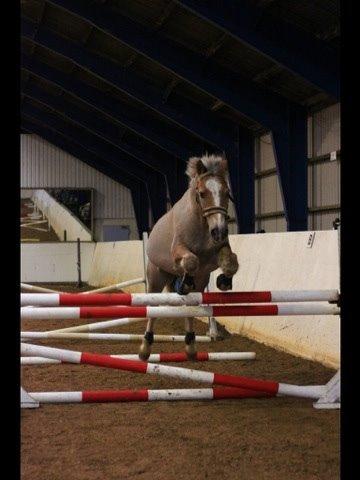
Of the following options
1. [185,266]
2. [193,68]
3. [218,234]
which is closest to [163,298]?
[185,266]

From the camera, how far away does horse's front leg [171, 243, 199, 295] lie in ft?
15.4

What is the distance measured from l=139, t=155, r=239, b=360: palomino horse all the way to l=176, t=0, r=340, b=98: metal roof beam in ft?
19.6

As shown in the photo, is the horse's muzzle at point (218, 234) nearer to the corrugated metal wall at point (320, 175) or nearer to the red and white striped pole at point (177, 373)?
the red and white striped pole at point (177, 373)

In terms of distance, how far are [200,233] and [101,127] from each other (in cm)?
1841

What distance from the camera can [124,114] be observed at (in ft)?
66.6

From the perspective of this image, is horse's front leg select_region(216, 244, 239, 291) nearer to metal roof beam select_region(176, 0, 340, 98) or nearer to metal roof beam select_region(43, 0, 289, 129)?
metal roof beam select_region(176, 0, 340, 98)

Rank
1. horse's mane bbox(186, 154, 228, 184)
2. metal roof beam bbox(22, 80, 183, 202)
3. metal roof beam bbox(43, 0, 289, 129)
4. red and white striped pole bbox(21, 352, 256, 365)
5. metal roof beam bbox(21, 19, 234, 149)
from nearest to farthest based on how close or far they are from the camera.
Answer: horse's mane bbox(186, 154, 228, 184) → red and white striped pole bbox(21, 352, 256, 365) → metal roof beam bbox(43, 0, 289, 129) → metal roof beam bbox(21, 19, 234, 149) → metal roof beam bbox(22, 80, 183, 202)

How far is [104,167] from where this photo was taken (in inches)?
1057

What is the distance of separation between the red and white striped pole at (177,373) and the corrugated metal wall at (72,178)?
22032 mm

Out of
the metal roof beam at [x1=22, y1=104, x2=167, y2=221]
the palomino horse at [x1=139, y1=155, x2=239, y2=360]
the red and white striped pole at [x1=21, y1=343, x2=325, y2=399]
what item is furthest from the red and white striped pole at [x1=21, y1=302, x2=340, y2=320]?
the metal roof beam at [x1=22, y1=104, x2=167, y2=221]

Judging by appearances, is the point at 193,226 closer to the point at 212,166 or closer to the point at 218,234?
the point at 212,166

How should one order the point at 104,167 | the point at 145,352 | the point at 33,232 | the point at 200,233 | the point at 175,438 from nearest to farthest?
1. the point at 175,438
2. the point at 200,233
3. the point at 145,352
4. the point at 33,232
5. the point at 104,167
